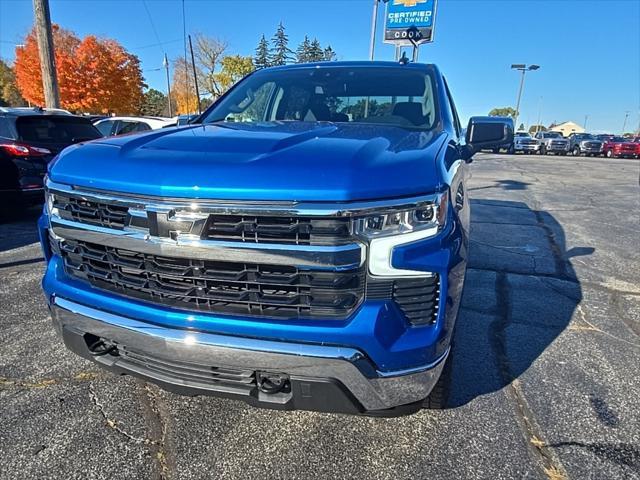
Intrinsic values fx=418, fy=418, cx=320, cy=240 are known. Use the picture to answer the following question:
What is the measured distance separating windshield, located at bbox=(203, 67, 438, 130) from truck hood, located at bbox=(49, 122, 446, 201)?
92 cm

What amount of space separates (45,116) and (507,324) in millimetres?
6969

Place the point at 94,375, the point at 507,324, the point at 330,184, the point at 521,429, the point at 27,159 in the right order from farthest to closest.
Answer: the point at 27,159 → the point at 507,324 → the point at 94,375 → the point at 521,429 → the point at 330,184

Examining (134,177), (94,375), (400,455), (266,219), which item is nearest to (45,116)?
(94,375)

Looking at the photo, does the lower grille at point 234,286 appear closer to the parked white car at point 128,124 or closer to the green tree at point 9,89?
the parked white car at point 128,124

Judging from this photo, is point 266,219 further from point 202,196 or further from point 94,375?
point 94,375

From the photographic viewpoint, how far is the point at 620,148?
104ft

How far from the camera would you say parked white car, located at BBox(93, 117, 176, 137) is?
30.9 ft

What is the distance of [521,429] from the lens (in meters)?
2.14

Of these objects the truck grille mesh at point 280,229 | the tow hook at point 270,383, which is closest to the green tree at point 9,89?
the truck grille mesh at point 280,229

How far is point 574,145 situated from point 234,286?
40.6 meters

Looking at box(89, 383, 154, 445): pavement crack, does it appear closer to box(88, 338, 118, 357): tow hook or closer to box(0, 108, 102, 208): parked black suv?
box(88, 338, 118, 357): tow hook

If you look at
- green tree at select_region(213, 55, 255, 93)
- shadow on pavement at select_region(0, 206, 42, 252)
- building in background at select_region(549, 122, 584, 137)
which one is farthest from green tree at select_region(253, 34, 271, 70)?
building in background at select_region(549, 122, 584, 137)

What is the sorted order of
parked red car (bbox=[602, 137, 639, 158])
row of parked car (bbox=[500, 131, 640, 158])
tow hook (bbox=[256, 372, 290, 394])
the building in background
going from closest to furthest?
tow hook (bbox=[256, 372, 290, 394]), parked red car (bbox=[602, 137, 639, 158]), row of parked car (bbox=[500, 131, 640, 158]), the building in background

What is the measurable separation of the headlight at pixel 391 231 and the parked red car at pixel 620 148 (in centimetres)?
3799
